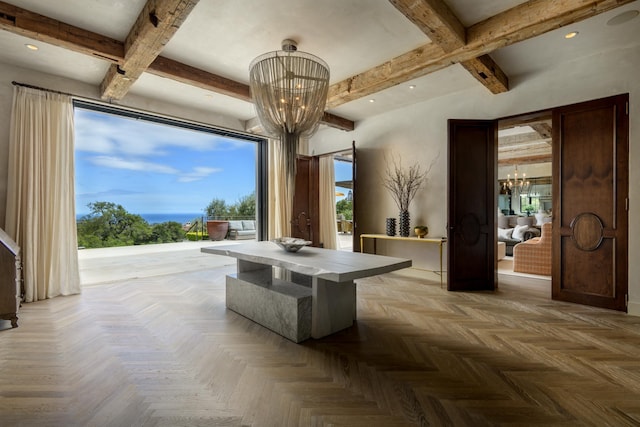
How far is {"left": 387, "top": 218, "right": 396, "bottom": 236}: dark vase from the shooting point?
483 centimetres

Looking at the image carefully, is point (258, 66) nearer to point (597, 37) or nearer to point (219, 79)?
point (219, 79)

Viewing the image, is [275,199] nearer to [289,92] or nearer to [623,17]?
[289,92]

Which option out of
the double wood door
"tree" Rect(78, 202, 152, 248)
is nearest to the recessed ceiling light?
the double wood door

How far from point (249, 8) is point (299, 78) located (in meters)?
0.75

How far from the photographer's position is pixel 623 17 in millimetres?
2578

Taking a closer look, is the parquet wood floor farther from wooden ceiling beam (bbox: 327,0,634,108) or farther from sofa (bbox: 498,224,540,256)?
sofa (bbox: 498,224,540,256)

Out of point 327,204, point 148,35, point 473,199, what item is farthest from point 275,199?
point 148,35

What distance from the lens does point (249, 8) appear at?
244 cm

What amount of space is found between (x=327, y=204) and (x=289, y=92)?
176 inches

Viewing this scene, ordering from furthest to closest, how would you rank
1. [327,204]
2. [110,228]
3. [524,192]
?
[524,192], [110,228], [327,204]

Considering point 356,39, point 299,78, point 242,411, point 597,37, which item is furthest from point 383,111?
point 242,411

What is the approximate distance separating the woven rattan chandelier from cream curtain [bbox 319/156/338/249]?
13.5ft

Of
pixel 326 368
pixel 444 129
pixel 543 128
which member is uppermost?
pixel 543 128

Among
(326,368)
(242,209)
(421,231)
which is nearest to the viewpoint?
(326,368)
